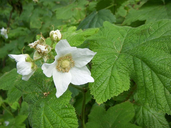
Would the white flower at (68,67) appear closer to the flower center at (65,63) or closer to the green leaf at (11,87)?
the flower center at (65,63)

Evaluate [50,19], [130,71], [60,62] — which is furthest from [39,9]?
[130,71]

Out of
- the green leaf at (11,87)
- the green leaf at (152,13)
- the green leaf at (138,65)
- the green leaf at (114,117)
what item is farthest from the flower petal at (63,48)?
the green leaf at (152,13)

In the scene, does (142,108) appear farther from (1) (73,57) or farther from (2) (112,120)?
(1) (73,57)

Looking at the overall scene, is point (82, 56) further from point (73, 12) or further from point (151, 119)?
Result: point (73, 12)

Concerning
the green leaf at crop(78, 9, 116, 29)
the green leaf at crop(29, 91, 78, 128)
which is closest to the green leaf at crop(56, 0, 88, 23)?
the green leaf at crop(78, 9, 116, 29)

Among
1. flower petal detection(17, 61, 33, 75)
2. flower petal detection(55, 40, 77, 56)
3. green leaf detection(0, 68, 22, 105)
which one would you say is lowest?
green leaf detection(0, 68, 22, 105)

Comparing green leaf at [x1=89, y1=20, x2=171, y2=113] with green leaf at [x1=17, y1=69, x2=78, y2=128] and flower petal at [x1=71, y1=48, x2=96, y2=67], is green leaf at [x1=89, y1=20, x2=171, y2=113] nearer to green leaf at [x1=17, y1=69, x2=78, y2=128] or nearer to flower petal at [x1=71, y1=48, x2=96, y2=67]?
flower petal at [x1=71, y1=48, x2=96, y2=67]
